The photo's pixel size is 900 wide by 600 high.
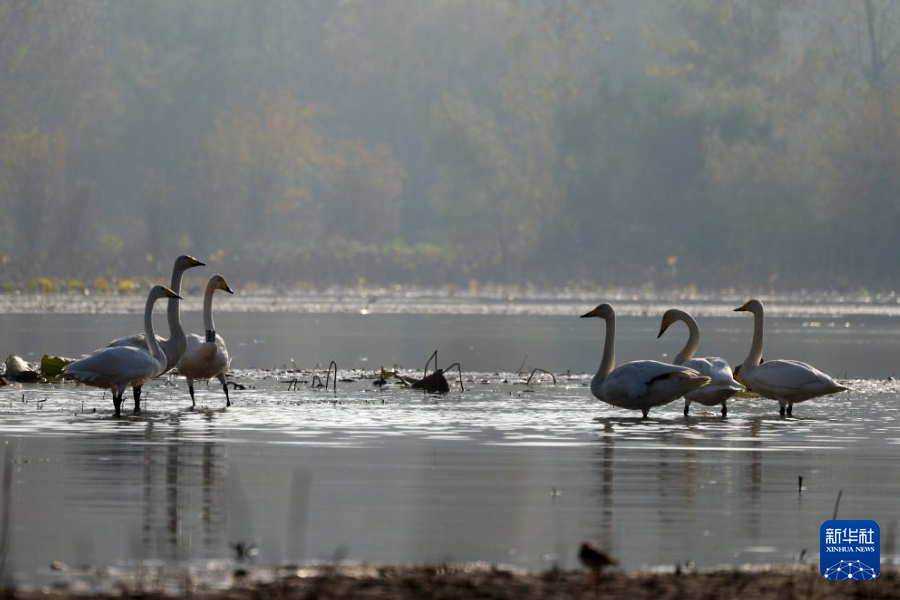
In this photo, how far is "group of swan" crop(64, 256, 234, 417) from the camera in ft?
57.3

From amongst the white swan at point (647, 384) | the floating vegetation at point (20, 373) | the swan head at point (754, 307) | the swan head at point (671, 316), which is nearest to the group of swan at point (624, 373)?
the white swan at point (647, 384)

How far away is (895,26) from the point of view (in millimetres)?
81750

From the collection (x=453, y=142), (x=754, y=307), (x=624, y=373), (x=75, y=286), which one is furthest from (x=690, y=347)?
(x=453, y=142)

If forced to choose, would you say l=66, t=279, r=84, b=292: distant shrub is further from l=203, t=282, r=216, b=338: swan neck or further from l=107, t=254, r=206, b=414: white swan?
l=107, t=254, r=206, b=414: white swan

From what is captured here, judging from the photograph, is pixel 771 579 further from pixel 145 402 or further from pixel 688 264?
pixel 688 264

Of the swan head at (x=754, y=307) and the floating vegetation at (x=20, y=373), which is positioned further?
the floating vegetation at (x=20, y=373)

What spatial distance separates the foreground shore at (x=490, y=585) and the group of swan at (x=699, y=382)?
8.96 meters

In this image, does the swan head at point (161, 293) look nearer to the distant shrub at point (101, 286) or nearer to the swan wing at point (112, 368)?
the swan wing at point (112, 368)

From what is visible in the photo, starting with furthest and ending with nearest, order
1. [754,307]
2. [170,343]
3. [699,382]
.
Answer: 1. [754,307]
2. [170,343]
3. [699,382]

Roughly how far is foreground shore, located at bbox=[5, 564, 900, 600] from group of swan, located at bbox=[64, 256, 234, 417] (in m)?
9.09

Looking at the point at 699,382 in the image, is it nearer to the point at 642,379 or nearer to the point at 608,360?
the point at 642,379

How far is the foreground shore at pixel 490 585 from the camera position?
8016mm

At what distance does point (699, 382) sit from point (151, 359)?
5337 mm

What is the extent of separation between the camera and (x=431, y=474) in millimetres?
12820
